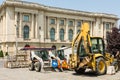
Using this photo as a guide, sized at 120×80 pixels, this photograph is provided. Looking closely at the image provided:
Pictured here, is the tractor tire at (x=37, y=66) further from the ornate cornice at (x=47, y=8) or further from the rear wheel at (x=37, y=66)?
the ornate cornice at (x=47, y=8)

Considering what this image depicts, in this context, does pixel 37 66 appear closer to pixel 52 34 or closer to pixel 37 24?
pixel 37 24

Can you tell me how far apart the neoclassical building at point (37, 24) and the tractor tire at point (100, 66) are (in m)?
37.6

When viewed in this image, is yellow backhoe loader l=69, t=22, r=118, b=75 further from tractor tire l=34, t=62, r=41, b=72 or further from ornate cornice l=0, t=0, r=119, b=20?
ornate cornice l=0, t=0, r=119, b=20

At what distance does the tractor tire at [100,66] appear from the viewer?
18573 millimetres

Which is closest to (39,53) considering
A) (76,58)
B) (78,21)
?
(76,58)

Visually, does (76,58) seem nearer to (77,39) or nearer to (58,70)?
(77,39)

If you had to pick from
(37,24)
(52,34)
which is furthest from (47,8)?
(52,34)

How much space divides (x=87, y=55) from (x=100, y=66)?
1580 mm

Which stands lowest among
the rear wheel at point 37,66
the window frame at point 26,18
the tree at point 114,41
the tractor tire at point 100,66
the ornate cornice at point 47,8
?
the rear wheel at point 37,66

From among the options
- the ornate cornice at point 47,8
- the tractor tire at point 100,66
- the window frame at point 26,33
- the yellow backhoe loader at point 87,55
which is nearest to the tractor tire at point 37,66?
the yellow backhoe loader at point 87,55

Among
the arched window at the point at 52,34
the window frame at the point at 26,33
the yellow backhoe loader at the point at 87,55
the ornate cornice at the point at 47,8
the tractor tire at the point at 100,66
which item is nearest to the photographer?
the yellow backhoe loader at the point at 87,55

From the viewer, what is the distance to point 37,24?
200ft

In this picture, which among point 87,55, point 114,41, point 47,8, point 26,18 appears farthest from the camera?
point 47,8

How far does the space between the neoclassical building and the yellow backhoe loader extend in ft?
121
